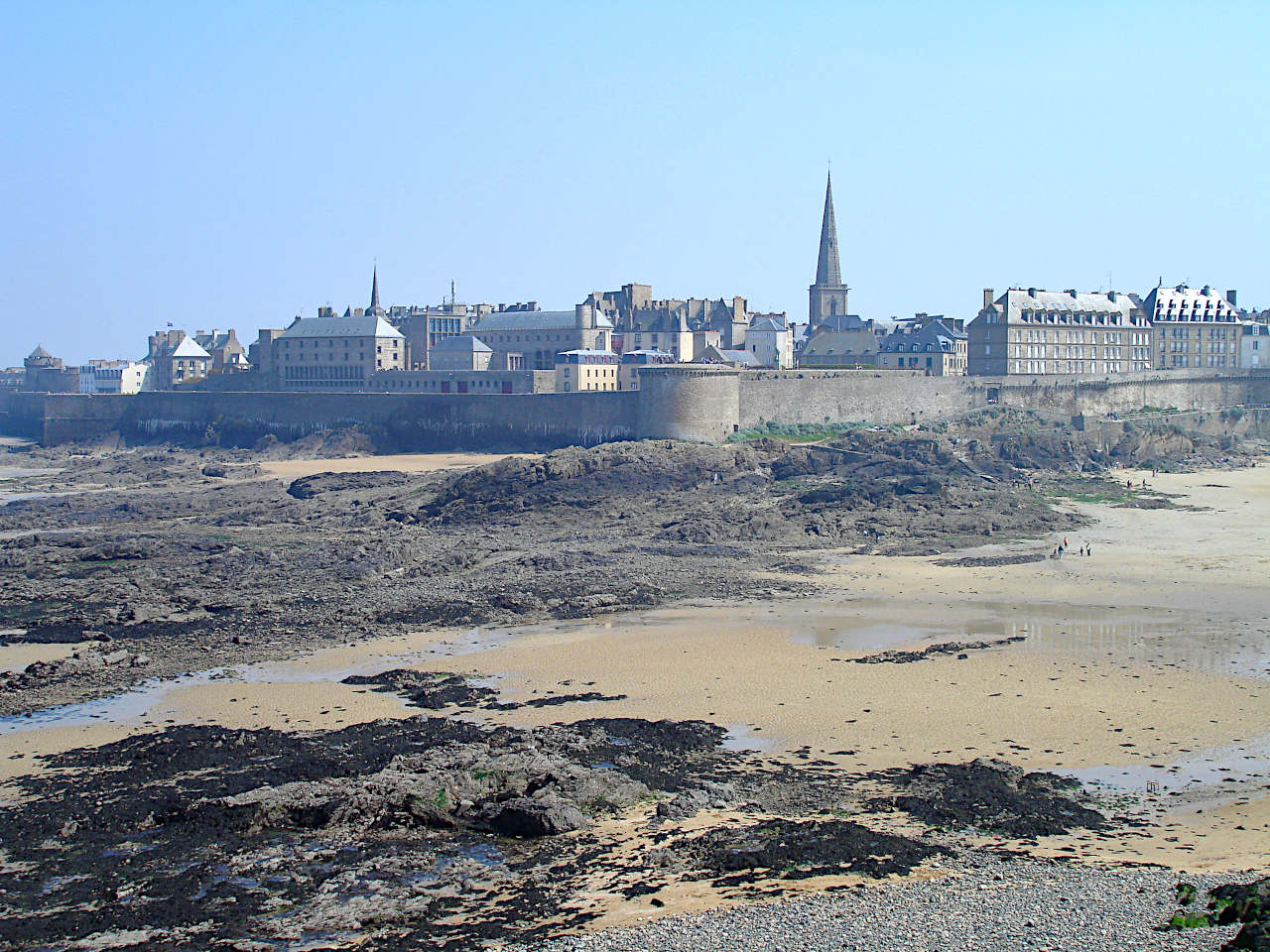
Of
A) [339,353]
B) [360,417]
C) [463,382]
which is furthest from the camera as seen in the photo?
[339,353]

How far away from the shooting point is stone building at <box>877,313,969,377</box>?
5747cm

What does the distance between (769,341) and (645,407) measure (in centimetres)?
1981

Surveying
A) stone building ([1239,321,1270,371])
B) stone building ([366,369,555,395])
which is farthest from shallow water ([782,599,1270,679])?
stone building ([1239,321,1270,371])

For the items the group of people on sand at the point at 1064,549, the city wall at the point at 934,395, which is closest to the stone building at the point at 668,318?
the city wall at the point at 934,395

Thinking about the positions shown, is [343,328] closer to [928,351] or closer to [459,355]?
[459,355]

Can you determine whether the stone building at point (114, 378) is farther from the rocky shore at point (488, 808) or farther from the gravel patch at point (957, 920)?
the gravel patch at point (957, 920)

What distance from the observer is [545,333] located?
6044 cm

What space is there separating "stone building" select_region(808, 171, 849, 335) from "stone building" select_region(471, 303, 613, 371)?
16.6 metres

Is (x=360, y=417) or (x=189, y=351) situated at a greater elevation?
(x=189, y=351)

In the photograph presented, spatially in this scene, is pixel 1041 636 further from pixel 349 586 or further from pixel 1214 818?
pixel 349 586

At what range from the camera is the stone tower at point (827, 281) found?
74312 millimetres

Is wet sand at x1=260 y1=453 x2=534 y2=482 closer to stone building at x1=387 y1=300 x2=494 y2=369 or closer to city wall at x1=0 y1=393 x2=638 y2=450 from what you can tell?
city wall at x1=0 y1=393 x2=638 y2=450

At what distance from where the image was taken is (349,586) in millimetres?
23984

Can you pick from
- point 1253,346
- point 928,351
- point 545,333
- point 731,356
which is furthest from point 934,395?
point 1253,346
